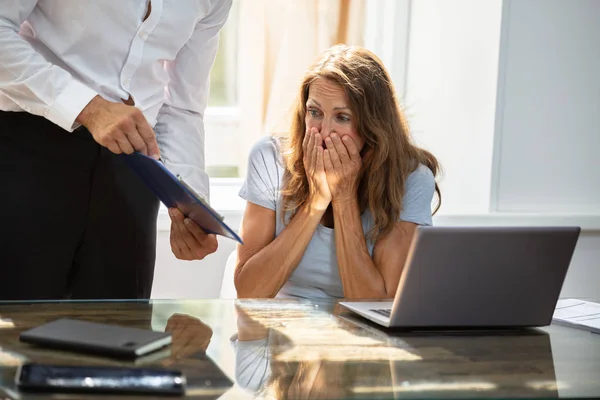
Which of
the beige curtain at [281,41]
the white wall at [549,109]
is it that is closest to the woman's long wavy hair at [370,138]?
the beige curtain at [281,41]

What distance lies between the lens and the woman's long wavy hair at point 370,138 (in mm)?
2291

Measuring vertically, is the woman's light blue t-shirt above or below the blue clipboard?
below

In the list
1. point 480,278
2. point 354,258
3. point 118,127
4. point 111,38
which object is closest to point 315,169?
point 354,258

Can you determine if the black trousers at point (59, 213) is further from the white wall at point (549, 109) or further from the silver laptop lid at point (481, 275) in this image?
the white wall at point (549, 109)

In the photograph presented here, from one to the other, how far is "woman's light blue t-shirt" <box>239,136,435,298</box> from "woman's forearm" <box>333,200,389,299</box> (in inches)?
2.4

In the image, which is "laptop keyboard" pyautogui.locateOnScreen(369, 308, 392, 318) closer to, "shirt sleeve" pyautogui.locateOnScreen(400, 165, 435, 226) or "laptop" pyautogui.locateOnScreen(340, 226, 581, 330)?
"laptop" pyautogui.locateOnScreen(340, 226, 581, 330)

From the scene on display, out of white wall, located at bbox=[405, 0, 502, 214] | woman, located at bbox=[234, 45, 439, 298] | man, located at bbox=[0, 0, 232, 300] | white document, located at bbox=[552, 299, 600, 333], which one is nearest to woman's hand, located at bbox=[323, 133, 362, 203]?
woman, located at bbox=[234, 45, 439, 298]

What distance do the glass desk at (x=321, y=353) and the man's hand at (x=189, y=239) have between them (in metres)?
0.21

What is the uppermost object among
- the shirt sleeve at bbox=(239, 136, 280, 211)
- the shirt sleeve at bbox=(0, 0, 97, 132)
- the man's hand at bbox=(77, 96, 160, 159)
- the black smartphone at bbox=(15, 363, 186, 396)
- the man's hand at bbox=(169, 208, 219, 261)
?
the shirt sleeve at bbox=(0, 0, 97, 132)

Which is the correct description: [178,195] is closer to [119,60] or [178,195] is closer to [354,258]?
[119,60]

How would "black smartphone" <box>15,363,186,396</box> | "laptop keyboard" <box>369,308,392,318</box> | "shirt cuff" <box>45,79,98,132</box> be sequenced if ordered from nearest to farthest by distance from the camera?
"black smartphone" <box>15,363,186,396</box> < "laptop keyboard" <box>369,308,392,318</box> < "shirt cuff" <box>45,79,98,132</box>

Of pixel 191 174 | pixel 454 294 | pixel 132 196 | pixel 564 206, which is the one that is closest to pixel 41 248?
pixel 132 196

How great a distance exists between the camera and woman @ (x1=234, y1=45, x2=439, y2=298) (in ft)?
7.30

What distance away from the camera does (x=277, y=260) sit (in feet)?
7.17
